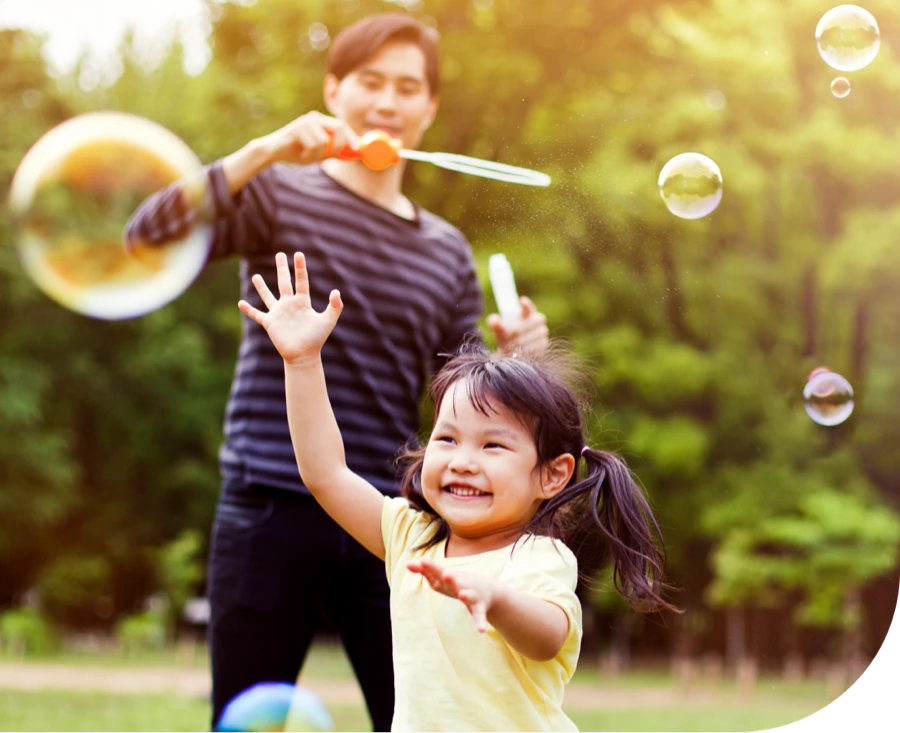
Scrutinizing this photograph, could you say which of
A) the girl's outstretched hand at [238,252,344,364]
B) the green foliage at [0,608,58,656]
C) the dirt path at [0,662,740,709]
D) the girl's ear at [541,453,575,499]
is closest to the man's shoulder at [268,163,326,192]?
the girl's outstretched hand at [238,252,344,364]

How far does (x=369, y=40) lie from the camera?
2.36 meters

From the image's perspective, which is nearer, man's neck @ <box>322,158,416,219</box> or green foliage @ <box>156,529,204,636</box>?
man's neck @ <box>322,158,416,219</box>

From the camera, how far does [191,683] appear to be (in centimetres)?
1095

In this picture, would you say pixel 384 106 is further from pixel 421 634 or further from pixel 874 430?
pixel 874 430

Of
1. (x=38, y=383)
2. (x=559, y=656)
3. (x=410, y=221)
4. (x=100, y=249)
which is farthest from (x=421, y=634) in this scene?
(x=38, y=383)

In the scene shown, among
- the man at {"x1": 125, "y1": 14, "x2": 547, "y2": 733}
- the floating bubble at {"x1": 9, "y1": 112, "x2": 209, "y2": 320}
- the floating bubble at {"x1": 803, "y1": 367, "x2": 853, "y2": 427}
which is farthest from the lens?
the floating bubble at {"x1": 803, "y1": 367, "x2": 853, "y2": 427}

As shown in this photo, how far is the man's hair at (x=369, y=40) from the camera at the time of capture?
2363 mm

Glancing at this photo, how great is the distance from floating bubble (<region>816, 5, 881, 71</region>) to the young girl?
80.8 inches

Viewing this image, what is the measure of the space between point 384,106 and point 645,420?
1055 cm

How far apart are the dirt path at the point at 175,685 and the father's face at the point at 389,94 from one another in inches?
293

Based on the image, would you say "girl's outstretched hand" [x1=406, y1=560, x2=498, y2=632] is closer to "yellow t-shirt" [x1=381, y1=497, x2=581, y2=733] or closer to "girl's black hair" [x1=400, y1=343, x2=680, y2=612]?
"yellow t-shirt" [x1=381, y1=497, x2=581, y2=733]

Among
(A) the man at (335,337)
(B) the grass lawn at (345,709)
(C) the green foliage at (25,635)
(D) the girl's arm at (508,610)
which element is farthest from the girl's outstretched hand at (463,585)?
(C) the green foliage at (25,635)

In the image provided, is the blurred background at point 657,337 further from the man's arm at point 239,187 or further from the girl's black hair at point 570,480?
the girl's black hair at point 570,480

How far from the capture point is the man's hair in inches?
93.0
